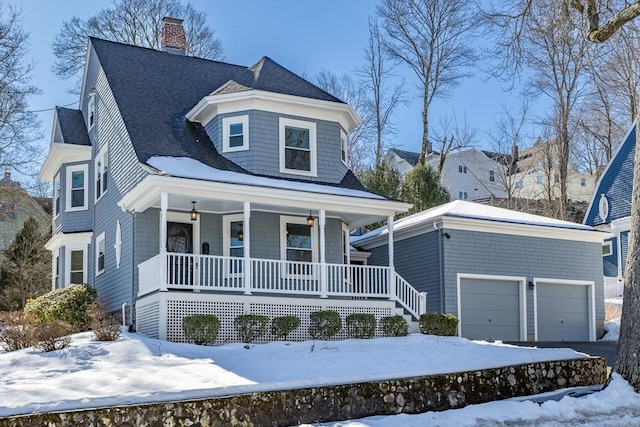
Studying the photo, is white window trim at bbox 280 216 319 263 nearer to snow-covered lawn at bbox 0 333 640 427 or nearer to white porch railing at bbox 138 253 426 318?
white porch railing at bbox 138 253 426 318

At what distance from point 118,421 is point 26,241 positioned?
22.1 m

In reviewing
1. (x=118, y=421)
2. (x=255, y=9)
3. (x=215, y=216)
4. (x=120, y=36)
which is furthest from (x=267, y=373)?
(x=120, y=36)

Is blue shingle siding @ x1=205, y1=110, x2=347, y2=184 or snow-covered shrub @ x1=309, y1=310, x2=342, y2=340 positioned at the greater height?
blue shingle siding @ x1=205, y1=110, x2=347, y2=184

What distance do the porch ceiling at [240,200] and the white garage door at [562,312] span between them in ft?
18.7

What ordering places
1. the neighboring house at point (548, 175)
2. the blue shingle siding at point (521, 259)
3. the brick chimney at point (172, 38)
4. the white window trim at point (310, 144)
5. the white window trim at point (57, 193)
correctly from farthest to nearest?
the neighboring house at point (548, 175) → the brick chimney at point (172, 38) → the white window trim at point (57, 193) → the blue shingle siding at point (521, 259) → the white window trim at point (310, 144)

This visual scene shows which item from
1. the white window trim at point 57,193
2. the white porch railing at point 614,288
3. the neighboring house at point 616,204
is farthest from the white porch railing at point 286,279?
the neighboring house at point 616,204

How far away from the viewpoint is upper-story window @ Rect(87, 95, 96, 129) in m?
20.5

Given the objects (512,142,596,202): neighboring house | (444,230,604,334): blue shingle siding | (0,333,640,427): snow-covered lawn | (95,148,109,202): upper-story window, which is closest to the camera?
(0,333,640,427): snow-covered lawn

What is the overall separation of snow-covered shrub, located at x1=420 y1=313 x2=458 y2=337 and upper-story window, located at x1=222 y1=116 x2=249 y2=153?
6.05m

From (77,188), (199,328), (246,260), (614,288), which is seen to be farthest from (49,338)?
(614,288)

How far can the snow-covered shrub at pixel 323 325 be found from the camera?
591 inches

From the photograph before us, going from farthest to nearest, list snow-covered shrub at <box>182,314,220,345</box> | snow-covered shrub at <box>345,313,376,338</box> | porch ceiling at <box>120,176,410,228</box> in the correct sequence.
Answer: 1. snow-covered shrub at <box>345,313,376,338</box>
2. porch ceiling at <box>120,176,410,228</box>
3. snow-covered shrub at <box>182,314,220,345</box>

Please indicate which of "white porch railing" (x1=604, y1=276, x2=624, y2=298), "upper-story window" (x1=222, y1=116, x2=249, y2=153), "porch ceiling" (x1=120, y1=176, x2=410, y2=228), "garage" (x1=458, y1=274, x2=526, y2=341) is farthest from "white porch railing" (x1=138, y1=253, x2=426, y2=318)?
"white porch railing" (x1=604, y1=276, x2=624, y2=298)

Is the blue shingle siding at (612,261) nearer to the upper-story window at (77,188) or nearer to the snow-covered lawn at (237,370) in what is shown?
the snow-covered lawn at (237,370)
